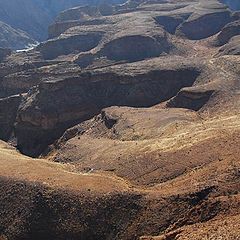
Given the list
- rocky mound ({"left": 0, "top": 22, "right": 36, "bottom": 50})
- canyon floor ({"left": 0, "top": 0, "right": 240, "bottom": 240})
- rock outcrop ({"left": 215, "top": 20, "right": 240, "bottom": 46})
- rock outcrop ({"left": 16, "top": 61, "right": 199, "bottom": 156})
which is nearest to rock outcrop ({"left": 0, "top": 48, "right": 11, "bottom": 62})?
canyon floor ({"left": 0, "top": 0, "right": 240, "bottom": 240})

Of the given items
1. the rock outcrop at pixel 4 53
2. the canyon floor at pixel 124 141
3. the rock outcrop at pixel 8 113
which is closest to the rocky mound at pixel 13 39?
the rock outcrop at pixel 4 53

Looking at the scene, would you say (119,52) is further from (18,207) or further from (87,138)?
(18,207)

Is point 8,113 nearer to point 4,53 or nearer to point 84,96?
point 84,96

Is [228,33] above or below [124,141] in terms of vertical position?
below

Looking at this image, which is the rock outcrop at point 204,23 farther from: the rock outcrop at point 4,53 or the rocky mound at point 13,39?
the rocky mound at point 13,39

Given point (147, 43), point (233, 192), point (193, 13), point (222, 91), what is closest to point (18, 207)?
point (233, 192)

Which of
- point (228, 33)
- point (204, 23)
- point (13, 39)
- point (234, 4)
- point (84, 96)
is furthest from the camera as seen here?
point (13, 39)

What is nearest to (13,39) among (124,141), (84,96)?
(84,96)

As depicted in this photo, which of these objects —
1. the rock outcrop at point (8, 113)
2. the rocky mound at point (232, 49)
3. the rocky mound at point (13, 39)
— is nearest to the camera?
the rock outcrop at point (8, 113)

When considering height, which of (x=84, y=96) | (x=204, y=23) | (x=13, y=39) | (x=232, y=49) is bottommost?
(x=13, y=39)
